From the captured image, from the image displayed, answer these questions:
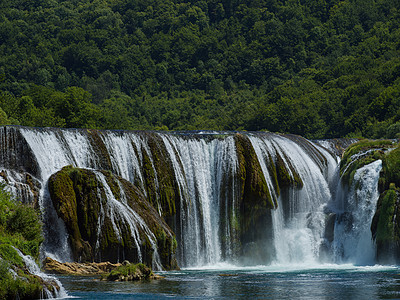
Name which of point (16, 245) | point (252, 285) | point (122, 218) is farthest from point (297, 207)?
point (16, 245)

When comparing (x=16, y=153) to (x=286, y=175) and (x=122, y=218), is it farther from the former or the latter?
(x=286, y=175)

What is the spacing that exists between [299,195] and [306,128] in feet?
140

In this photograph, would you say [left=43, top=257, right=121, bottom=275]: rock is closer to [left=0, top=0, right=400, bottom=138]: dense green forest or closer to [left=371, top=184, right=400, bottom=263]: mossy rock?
[left=371, top=184, right=400, bottom=263]: mossy rock

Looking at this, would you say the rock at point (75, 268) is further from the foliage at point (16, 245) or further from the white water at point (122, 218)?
the foliage at point (16, 245)

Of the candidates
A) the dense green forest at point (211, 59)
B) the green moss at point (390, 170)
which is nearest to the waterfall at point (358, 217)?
the green moss at point (390, 170)

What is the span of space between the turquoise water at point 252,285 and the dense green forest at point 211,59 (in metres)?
49.9

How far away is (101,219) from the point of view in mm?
45094

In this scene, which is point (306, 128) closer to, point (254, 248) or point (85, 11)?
point (254, 248)

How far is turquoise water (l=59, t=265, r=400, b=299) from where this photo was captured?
114 ft

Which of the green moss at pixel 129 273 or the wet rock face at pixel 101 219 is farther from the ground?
the wet rock face at pixel 101 219

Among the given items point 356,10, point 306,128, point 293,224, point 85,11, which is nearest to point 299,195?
point 293,224

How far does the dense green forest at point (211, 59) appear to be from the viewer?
103812 millimetres

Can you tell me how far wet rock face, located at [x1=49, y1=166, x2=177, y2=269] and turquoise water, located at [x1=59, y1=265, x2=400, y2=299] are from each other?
2216 mm

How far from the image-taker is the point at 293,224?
58312 millimetres
